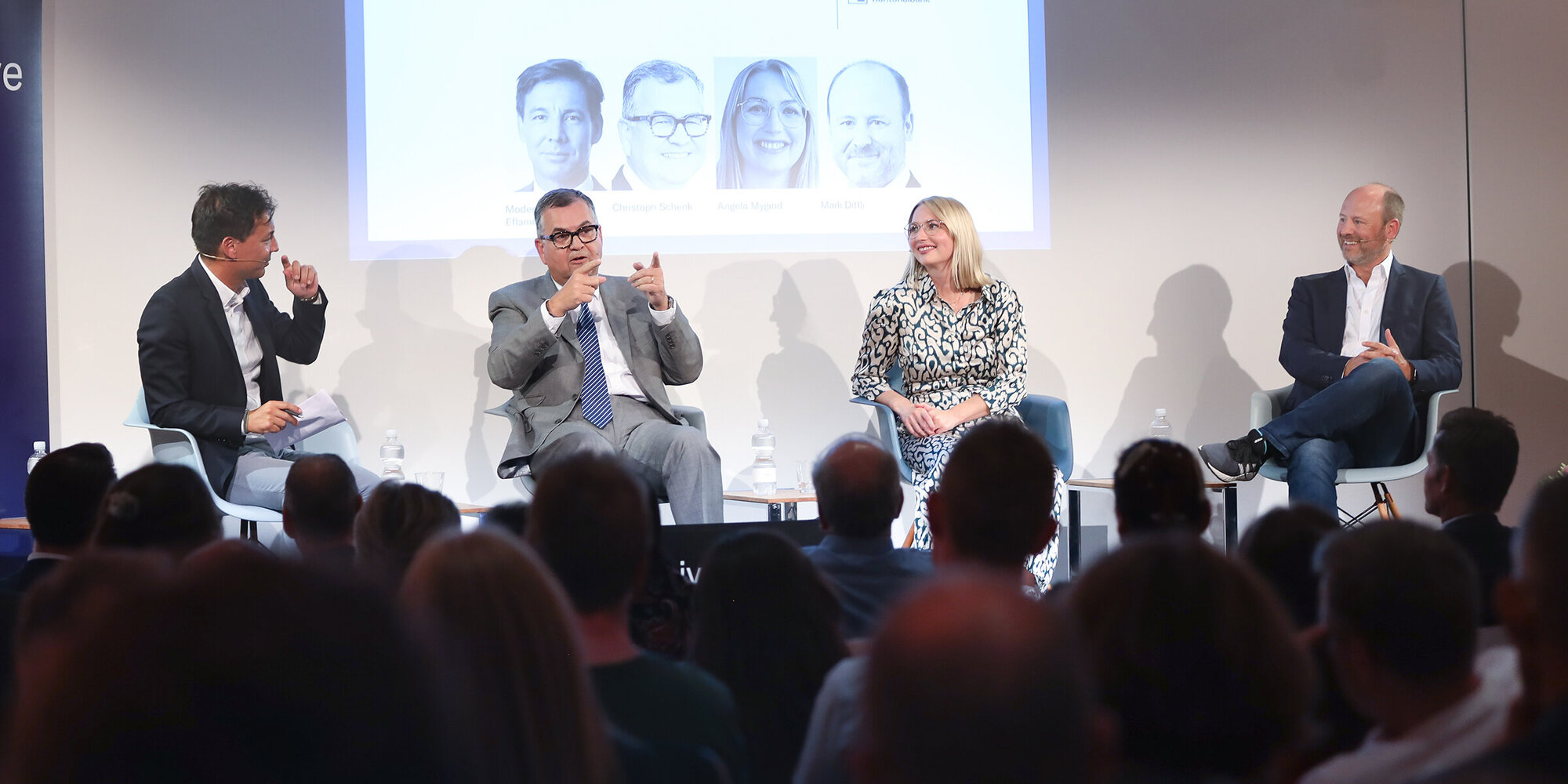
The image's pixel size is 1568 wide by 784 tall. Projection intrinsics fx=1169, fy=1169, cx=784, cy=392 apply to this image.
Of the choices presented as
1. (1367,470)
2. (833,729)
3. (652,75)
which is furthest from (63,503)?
(1367,470)

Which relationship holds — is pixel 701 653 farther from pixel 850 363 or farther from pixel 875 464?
pixel 850 363

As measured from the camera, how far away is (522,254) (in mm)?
4711

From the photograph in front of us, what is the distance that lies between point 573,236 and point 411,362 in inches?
50.6

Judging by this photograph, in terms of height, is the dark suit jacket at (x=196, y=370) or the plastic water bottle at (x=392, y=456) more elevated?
the dark suit jacket at (x=196, y=370)

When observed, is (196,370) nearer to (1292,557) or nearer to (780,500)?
(780,500)

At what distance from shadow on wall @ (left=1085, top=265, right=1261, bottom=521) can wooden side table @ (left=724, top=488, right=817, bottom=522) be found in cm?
148

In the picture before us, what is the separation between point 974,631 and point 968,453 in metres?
1.19

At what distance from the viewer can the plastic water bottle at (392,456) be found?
4.48 meters

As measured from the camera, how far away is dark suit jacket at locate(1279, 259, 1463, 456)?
13.2 feet

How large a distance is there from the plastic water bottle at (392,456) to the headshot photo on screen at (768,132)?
5.37 ft

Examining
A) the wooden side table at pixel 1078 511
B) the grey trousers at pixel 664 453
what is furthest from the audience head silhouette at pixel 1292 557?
the wooden side table at pixel 1078 511

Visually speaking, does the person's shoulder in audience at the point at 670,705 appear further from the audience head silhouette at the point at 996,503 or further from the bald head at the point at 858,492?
the bald head at the point at 858,492

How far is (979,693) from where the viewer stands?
58 centimetres

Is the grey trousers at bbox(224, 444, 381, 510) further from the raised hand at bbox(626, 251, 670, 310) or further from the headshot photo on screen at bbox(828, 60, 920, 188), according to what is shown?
the headshot photo on screen at bbox(828, 60, 920, 188)
